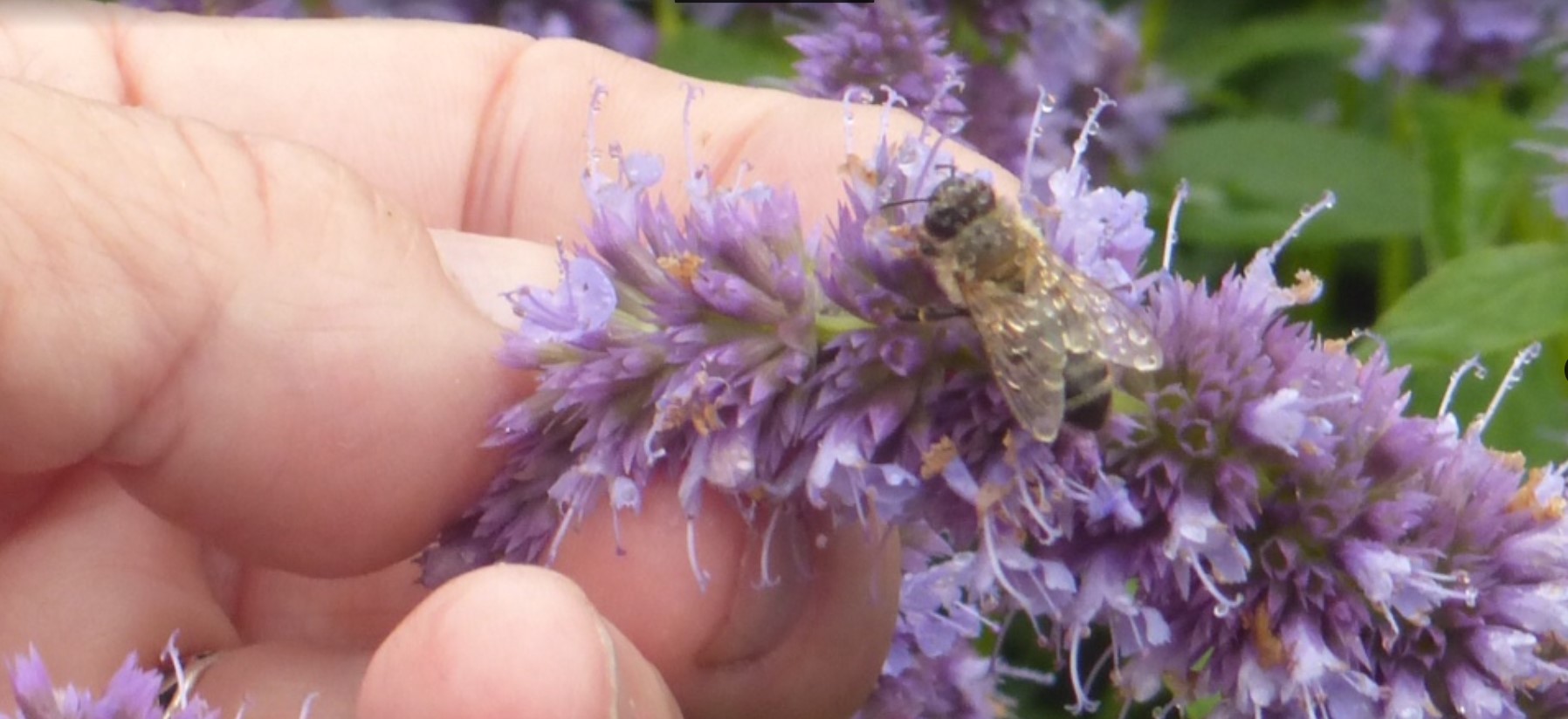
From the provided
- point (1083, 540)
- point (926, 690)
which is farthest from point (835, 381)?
point (926, 690)

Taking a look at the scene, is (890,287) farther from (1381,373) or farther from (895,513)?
(1381,373)

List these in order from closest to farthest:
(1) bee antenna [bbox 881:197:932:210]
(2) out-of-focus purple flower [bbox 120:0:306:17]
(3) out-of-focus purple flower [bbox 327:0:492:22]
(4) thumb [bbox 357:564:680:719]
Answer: (4) thumb [bbox 357:564:680:719]
(1) bee antenna [bbox 881:197:932:210]
(2) out-of-focus purple flower [bbox 120:0:306:17]
(3) out-of-focus purple flower [bbox 327:0:492:22]

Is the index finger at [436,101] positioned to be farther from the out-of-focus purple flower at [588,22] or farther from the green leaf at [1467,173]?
the green leaf at [1467,173]

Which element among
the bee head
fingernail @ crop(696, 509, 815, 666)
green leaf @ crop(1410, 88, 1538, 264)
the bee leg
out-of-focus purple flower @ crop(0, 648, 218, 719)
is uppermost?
the bee head

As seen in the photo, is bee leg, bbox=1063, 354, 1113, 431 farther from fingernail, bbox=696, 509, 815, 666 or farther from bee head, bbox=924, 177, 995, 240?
fingernail, bbox=696, 509, 815, 666

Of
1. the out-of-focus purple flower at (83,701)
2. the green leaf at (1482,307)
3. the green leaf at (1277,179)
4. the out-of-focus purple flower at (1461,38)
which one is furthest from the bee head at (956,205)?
the out-of-focus purple flower at (1461,38)

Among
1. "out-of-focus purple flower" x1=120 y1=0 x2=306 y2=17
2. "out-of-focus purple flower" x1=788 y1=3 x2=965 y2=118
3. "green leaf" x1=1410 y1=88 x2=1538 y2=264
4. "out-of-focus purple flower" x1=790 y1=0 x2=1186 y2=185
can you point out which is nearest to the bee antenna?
"out-of-focus purple flower" x1=790 y1=0 x2=1186 y2=185

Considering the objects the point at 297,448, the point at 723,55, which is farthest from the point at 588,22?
the point at 297,448
